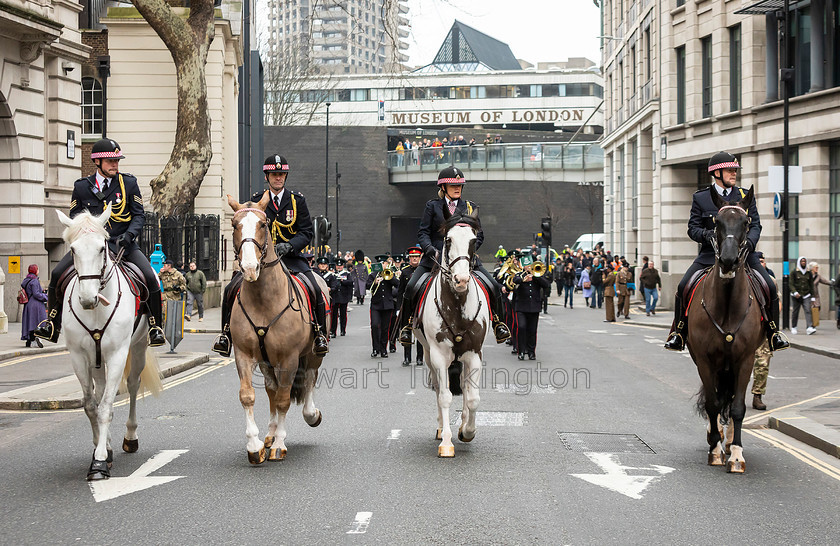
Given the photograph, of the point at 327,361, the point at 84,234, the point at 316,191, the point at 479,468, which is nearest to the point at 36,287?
the point at 327,361

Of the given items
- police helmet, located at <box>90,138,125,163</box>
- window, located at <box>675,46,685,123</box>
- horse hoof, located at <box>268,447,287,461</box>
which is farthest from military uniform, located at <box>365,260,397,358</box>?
window, located at <box>675,46,685,123</box>

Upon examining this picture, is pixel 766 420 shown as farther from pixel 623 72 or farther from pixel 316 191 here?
pixel 316 191

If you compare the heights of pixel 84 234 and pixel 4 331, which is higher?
pixel 84 234

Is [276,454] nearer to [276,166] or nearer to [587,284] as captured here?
[276,166]

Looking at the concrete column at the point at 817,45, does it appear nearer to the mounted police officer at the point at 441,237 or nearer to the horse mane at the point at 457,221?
the mounted police officer at the point at 441,237

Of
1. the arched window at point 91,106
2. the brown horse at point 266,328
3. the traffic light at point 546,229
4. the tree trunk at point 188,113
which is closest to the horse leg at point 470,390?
the brown horse at point 266,328

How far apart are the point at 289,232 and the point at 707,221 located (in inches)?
167

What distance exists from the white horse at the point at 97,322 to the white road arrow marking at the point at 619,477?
13.4ft

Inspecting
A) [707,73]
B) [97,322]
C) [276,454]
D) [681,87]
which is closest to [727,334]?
[276,454]

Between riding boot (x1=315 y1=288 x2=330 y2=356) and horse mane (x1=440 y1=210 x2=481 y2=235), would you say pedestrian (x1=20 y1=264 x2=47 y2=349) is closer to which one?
riding boot (x1=315 y1=288 x2=330 y2=356)

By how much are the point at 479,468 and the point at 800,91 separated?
25.4m

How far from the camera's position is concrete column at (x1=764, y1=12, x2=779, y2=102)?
3200cm

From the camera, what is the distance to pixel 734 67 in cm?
3497

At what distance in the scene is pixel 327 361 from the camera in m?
19.8
